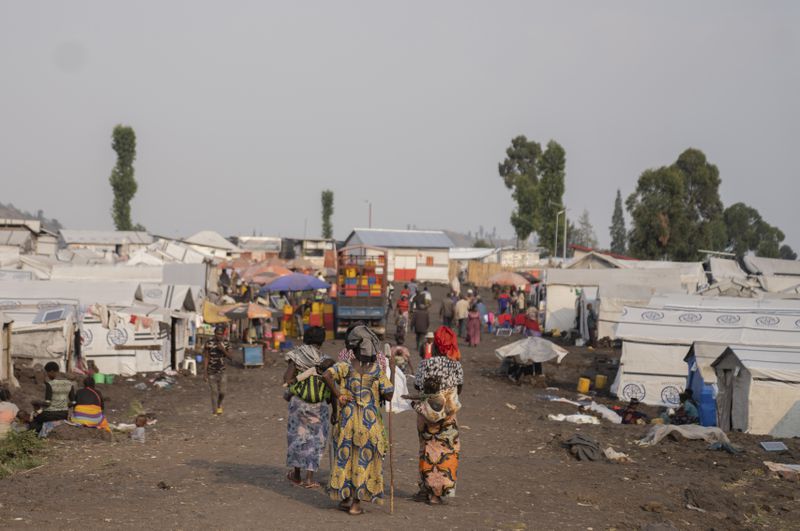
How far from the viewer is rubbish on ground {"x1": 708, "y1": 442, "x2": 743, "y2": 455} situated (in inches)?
498

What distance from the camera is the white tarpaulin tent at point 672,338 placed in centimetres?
2034

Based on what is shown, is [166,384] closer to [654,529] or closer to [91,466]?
[91,466]

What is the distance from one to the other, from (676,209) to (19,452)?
195ft

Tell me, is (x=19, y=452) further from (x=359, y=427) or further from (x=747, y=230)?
(x=747, y=230)

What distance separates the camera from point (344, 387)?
7895mm

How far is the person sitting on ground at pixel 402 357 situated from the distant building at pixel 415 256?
35.2 m

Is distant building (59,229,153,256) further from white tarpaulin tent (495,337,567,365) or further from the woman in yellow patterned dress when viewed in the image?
the woman in yellow patterned dress

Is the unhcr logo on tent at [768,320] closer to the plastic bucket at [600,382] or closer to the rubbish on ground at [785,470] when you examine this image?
the plastic bucket at [600,382]

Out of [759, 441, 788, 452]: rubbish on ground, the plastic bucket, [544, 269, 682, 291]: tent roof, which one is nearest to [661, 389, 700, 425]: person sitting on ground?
[759, 441, 788, 452]: rubbish on ground

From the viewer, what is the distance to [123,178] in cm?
7681

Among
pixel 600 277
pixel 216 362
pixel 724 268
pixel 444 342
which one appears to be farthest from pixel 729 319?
pixel 724 268

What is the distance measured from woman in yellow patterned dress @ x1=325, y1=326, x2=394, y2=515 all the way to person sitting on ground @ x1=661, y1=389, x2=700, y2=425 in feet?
35.3

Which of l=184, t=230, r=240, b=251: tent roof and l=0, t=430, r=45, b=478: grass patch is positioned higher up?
l=184, t=230, r=240, b=251: tent roof

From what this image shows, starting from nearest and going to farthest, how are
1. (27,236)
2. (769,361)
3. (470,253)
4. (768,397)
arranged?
(768,397)
(769,361)
(27,236)
(470,253)
